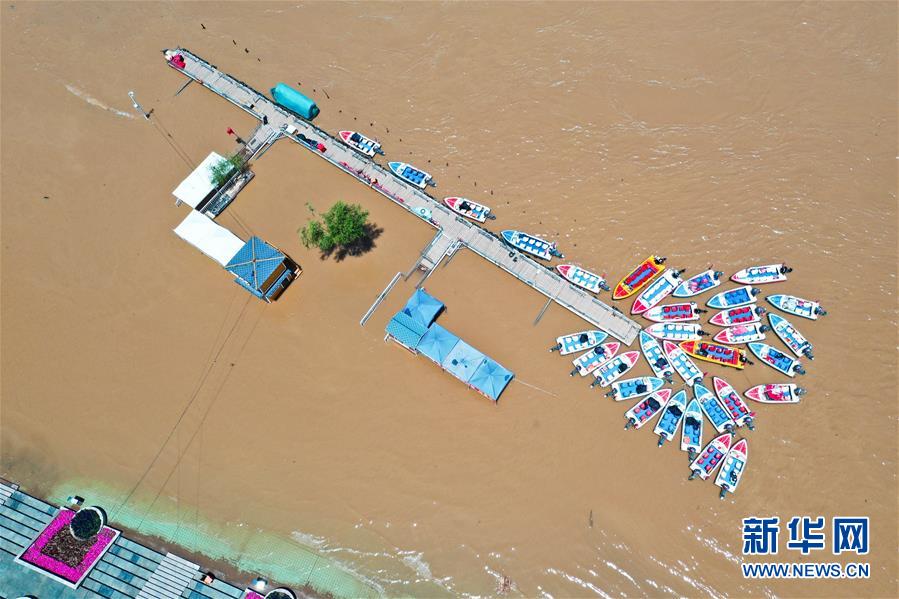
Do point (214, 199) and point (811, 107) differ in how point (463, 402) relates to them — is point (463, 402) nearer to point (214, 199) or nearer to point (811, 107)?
point (214, 199)

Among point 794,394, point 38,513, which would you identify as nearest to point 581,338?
point 794,394

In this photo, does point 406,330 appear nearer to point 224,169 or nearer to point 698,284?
point 224,169

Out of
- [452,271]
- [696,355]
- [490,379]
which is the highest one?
[696,355]

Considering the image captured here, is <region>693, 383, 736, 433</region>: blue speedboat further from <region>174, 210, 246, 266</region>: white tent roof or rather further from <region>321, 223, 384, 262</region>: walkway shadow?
<region>174, 210, 246, 266</region>: white tent roof

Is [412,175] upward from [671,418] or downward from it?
upward

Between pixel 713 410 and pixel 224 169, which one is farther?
pixel 224 169

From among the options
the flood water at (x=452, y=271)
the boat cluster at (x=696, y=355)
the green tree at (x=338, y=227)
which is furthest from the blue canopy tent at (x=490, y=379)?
the green tree at (x=338, y=227)

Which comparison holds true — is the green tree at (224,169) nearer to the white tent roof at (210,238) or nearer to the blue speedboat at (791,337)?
the white tent roof at (210,238)

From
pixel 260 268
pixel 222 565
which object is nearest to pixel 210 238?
pixel 260 268
